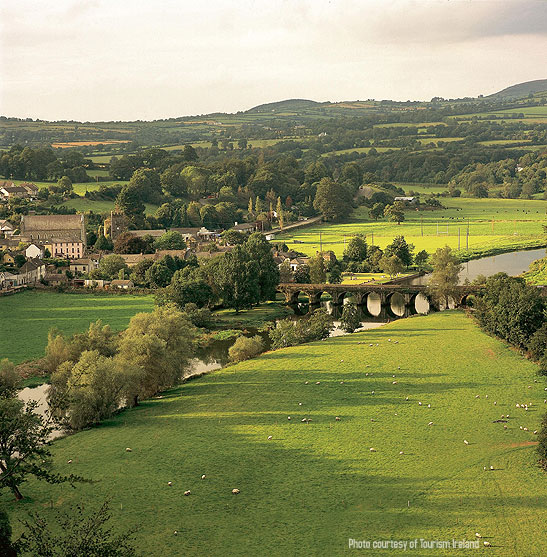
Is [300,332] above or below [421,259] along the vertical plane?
above

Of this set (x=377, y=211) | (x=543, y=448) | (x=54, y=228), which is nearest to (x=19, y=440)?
(x=543, y=448)

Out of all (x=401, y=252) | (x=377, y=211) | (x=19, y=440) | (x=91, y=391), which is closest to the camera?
(x=19, y=440)

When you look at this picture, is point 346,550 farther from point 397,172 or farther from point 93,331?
point 397,172

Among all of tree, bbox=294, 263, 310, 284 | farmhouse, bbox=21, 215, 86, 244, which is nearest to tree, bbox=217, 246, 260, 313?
tree, bbox=294, 263, 310, 284

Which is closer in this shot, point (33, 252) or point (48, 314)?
point (48, 314)

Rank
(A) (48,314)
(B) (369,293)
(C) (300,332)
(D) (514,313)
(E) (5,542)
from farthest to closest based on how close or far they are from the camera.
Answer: (B) (369,293) < (A) (48,314) < (C) (300,332) < (D) (514,313) < (E) (5,542)

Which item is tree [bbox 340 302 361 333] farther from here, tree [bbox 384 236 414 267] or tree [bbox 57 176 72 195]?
tree [bbox 57 176 72 195]

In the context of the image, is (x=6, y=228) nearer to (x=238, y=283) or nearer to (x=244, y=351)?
(x=238, y=283)
